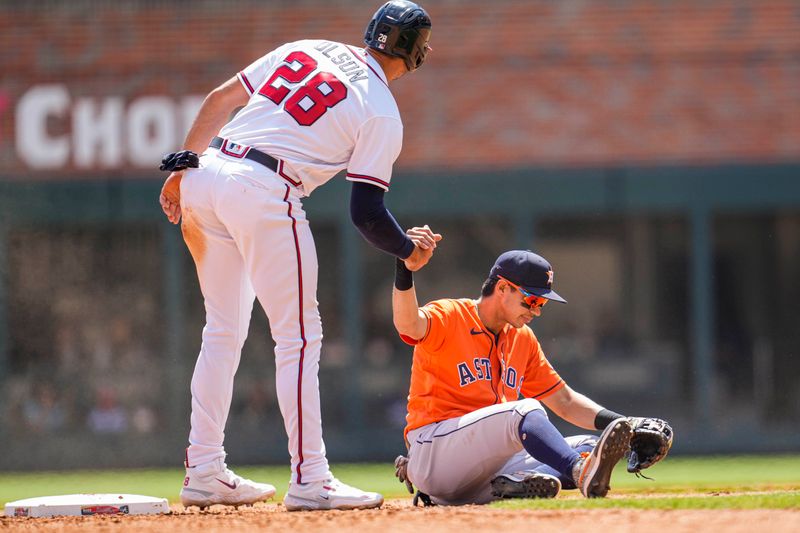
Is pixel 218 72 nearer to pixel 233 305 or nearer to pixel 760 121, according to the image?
pixel 760 121

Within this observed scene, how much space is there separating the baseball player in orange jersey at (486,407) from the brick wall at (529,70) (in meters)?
8.02

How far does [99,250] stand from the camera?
13305mm

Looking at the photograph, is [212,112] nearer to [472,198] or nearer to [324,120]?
[324,120]

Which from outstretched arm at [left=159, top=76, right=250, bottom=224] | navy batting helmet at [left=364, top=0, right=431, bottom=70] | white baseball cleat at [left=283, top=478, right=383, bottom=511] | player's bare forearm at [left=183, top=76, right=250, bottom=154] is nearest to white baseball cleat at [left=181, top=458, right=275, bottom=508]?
white baseball cleat at [left=283, top=478, right=383, bottom=511]

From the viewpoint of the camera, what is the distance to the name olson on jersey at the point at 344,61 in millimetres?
4797

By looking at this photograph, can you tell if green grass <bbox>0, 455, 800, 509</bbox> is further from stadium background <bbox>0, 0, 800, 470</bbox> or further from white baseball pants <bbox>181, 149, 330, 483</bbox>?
stadium background <bbox>0, 0, 800, 470</bbox>

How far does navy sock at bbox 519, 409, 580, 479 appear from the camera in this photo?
468 centimetres

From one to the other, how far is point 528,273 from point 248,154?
124 centimetres

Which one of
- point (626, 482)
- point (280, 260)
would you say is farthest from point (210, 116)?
point (626, 482)

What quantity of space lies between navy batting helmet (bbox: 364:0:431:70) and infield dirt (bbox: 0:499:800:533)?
180 cm

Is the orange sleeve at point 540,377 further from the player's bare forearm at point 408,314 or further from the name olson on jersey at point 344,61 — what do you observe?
the name olson on jersey at point 344,61

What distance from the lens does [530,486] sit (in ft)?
15.8

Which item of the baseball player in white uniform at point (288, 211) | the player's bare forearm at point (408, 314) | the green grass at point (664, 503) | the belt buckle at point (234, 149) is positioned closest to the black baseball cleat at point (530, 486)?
the green grass at point (664, 503)

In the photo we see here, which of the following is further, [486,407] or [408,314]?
[486,407]
